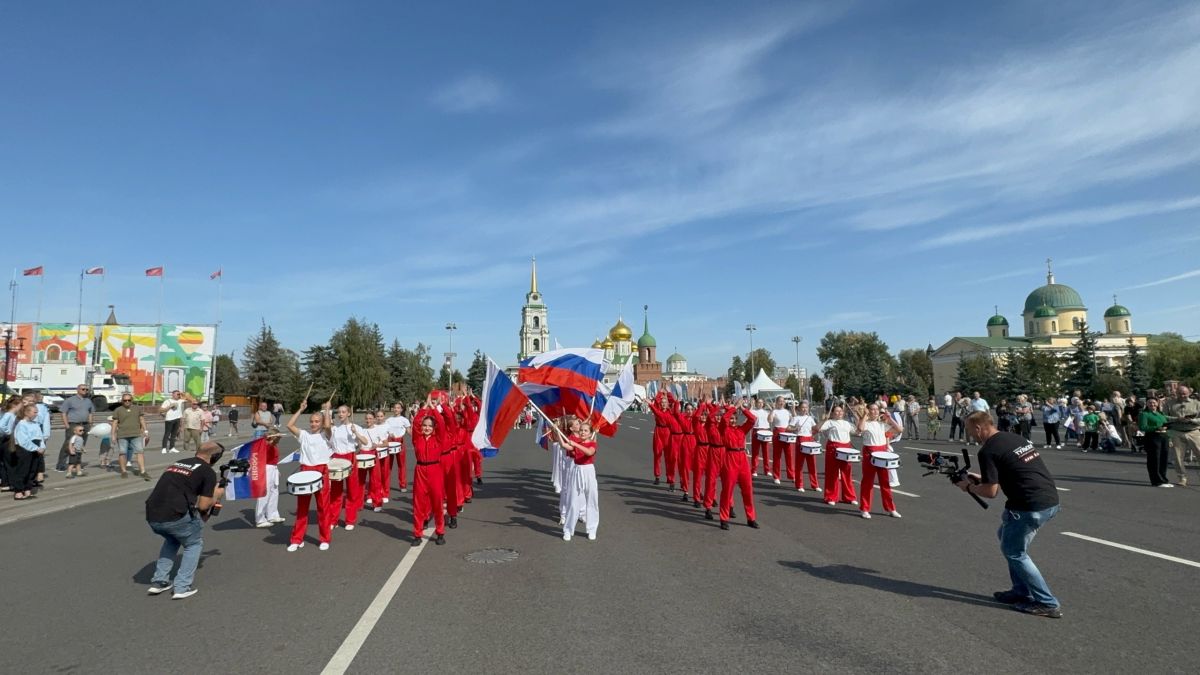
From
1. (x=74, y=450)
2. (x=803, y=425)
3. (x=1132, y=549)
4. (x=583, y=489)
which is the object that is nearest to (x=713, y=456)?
(x=583, y=489)

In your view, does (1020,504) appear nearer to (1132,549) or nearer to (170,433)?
(1132,549)

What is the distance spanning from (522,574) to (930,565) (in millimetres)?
4264

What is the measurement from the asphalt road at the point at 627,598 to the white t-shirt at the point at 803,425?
2.99m

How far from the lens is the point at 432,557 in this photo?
784 cm

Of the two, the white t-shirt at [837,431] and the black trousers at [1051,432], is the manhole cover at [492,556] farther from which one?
the black trousers at [1051,432]

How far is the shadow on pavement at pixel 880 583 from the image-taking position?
19.5 feet

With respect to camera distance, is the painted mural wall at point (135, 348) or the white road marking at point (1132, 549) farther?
the painted mural wall at point (135, 348)

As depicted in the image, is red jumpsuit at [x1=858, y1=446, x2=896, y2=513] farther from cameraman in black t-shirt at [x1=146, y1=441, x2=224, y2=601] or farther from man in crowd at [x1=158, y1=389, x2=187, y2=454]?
man in crowd at [x1=158, y1=389, x2=187, y2=454]

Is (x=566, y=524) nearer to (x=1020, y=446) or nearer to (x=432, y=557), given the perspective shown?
(x=432, y=557)

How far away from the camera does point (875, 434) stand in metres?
10.5

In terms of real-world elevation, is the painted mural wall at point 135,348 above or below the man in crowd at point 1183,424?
above

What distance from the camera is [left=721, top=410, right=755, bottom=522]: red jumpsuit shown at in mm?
9461

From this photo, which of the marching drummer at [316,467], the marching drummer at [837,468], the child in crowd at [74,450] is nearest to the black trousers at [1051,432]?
the marching drummer at [837,468]

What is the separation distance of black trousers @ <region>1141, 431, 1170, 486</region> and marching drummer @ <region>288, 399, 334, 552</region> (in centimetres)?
1437
